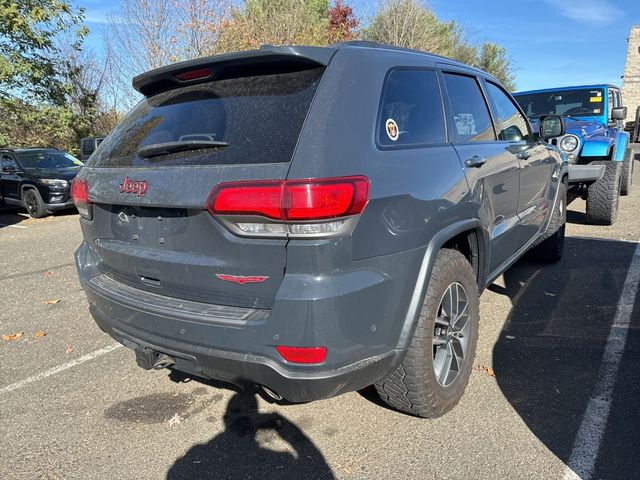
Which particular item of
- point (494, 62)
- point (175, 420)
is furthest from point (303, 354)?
point (494, 62)

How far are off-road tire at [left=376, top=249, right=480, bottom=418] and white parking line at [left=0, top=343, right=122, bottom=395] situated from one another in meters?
2.25

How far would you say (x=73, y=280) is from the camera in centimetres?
561

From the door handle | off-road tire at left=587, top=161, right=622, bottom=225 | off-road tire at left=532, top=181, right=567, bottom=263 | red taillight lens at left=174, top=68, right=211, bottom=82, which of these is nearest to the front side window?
red taillight lens at left=174, top=68, right=211, bottom=82

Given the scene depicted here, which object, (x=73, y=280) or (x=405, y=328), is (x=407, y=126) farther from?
(x=73, y=280)

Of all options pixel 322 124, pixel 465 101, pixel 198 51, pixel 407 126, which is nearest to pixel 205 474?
pixel 322 124

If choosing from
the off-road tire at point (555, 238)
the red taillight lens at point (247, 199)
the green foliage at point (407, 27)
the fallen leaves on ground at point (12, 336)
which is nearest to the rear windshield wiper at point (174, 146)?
the red taillight lens at point (247, 199)

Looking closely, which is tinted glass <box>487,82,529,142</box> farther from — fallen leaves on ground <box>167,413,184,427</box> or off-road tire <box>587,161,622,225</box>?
off-road tire <box>587,161,622,225</box>

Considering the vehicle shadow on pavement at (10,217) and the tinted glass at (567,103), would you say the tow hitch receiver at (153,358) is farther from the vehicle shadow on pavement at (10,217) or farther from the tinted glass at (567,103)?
the vehicle shadow on pavement at (10,217)

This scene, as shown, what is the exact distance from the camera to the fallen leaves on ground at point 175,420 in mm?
2756

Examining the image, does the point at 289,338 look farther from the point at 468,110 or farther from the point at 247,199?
the point at 468,110

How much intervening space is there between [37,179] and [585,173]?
10095 millimetres

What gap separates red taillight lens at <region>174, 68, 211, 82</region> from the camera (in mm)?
2420

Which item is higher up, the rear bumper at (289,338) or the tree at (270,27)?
the tree at (270,27)

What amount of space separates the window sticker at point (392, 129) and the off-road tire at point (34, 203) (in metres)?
10.0
